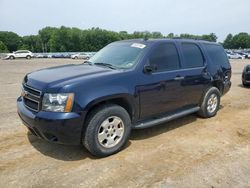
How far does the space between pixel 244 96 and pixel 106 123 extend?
658 centimetres

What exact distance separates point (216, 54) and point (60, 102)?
445cm

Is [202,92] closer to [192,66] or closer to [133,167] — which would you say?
[192,66]

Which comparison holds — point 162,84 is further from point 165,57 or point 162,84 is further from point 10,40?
point 10,40

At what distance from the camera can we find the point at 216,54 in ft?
21.8

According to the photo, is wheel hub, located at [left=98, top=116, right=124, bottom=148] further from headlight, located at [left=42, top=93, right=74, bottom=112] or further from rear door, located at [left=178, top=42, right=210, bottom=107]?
rear door, located at [left=178, top=42, right=210, bottom=107]

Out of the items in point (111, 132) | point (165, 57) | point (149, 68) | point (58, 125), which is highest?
point (165, 57)

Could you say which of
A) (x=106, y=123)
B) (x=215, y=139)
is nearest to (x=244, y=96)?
(x=215, y=139)

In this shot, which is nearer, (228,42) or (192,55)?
(192,55)

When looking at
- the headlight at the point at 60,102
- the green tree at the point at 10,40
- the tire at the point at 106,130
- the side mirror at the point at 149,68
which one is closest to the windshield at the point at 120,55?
the side mirror at the point at 149,68

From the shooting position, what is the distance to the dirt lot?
350 cm

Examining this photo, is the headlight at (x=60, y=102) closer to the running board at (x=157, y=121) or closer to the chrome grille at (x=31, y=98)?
the chrome grille at (x=31, y=98)

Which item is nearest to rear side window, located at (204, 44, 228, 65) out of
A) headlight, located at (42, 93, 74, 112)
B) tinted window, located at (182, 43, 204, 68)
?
tinted window, located at (182, 43, 204, 68)

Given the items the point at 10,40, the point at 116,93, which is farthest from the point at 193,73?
the point at 10,40

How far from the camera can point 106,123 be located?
13.6ft
